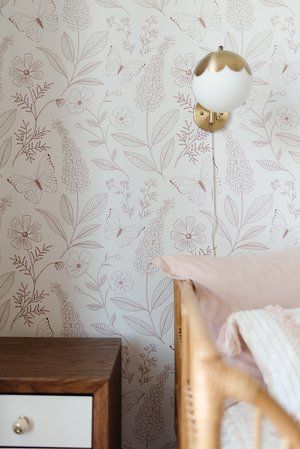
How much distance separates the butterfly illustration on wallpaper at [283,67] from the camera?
1581 mm

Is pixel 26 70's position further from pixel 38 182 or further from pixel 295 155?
pixel 295 155

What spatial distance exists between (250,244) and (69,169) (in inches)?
23.6

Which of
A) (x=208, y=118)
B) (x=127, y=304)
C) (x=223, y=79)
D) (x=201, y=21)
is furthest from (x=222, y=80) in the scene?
(x=127, y=304)

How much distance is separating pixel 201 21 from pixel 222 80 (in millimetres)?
364

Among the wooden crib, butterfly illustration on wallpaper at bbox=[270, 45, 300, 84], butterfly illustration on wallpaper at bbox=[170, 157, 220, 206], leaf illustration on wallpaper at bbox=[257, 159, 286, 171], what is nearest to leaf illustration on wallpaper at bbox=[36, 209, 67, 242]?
butterfly illustration on wallpaper at bbox=[170, 157, 220, 206]

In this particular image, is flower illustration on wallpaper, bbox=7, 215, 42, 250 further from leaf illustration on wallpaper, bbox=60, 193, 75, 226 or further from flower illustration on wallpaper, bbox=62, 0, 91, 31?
flower illustration on wallpaper, bbox=62, 0, 91, 31

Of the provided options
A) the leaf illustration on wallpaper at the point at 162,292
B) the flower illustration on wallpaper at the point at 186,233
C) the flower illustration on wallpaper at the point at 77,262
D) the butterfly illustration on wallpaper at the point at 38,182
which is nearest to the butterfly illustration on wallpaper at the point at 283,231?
the flower illustration on wallpaper at the point at 186,233

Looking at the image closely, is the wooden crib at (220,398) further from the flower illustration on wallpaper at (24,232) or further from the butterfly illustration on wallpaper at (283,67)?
the butterfly illustration on wallpaper at (283,67)

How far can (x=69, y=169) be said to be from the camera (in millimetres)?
1568

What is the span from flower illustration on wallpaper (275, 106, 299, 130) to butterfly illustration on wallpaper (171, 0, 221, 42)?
0.32m

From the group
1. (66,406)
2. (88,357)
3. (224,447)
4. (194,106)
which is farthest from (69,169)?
(224,447)

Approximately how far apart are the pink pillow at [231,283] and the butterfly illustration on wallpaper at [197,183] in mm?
300

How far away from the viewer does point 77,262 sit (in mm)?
1583

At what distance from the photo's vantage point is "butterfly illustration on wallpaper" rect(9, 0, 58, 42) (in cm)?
155
